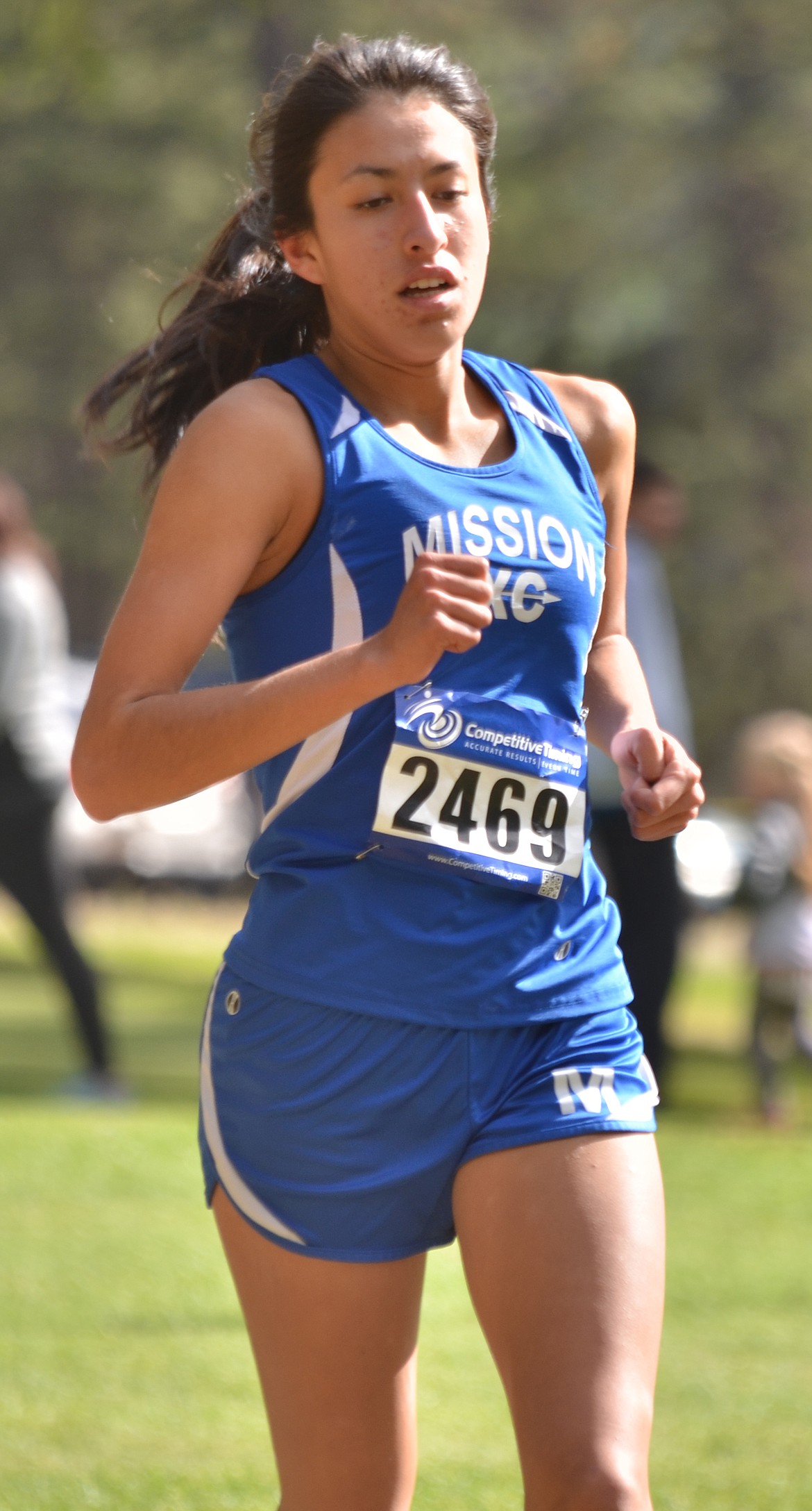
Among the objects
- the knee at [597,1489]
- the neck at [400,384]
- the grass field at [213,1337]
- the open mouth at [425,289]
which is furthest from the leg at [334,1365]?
the grass field at [213,1337]

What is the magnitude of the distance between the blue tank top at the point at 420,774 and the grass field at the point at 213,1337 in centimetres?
167

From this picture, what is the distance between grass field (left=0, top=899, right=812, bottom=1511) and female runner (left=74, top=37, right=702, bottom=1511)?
1471 mm

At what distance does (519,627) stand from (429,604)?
0.31 metres

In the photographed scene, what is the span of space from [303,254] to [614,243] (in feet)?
71.5

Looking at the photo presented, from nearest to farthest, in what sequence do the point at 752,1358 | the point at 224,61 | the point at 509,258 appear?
the point at 752,1358 → the point at 224,61 → the point at 509,258

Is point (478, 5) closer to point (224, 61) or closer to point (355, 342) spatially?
point (224, 61)

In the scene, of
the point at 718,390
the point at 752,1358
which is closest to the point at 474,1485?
the point at 752,1358

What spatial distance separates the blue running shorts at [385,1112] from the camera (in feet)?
7.15

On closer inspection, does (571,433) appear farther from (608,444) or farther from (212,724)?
(212,724)

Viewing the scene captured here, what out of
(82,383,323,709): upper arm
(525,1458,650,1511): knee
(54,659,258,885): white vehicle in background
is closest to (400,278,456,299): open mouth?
(82,383,323,709): upper arm

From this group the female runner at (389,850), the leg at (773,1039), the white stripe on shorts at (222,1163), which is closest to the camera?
the female runner at (389,850)

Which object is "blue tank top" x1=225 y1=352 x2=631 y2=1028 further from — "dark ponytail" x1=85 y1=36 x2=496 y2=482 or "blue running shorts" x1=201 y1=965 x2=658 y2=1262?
"dark ponytail" x1=85 y1=36 x2=496 y2=482

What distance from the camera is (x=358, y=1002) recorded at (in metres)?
2.18

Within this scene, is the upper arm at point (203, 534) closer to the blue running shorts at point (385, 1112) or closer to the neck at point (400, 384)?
the neck at point (400, 384)
